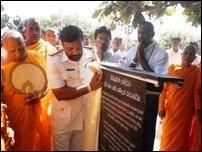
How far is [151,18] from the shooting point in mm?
2959

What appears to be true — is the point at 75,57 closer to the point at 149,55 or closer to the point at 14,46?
the point at 14,46

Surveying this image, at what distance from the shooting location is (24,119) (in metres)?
3.76

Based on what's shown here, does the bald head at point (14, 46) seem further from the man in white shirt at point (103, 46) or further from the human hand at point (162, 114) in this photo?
the human hand at point (162, 114)

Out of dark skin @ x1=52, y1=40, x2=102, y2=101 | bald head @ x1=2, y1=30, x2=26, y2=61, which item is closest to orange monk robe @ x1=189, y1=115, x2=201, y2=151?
dark skin @ x1=52, y1=40, x2=102, y2=101

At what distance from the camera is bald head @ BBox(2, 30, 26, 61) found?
3.63 metres

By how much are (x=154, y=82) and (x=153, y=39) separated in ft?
4.29

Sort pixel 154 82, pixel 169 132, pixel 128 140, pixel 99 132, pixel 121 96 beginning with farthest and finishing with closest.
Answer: pixel 169 132 → pixel 99 132 → pixel 121 96 → pixel 128 140 → pixel 154 82

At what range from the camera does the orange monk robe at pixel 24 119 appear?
12.1ft

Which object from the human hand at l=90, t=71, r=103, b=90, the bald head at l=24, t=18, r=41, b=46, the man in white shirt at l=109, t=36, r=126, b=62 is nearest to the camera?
the human hand at l=90, t=71, r=103, b=90

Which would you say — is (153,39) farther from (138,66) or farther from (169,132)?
(169,132)

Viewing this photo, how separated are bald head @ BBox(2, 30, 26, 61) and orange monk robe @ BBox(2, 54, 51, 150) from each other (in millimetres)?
84

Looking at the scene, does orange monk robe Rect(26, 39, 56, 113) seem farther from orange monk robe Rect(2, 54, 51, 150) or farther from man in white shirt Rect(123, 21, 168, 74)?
man in white shirt Rect(123, 21, 168, 74)

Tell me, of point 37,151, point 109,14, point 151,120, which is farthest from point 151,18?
point 37,151

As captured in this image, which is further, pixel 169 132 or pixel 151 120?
pixel 169 132
